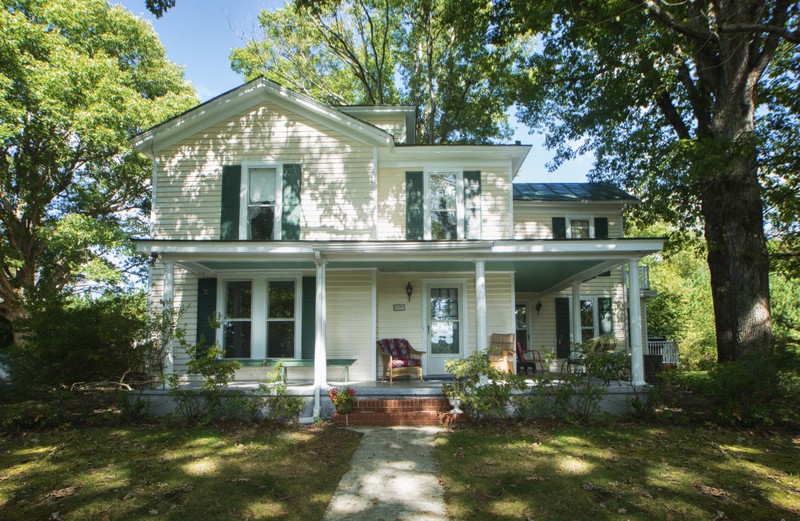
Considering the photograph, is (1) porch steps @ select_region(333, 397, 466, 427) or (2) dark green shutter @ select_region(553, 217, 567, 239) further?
(2) dark green shutter @ select_region(553, 217, 567, 239)

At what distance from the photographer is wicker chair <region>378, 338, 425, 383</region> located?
394 inches

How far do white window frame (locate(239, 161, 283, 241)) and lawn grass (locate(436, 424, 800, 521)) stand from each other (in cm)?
587

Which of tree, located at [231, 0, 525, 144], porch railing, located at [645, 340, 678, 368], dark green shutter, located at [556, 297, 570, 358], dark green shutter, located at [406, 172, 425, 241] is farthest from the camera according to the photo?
tree, located at [231, 0, 525, 144]

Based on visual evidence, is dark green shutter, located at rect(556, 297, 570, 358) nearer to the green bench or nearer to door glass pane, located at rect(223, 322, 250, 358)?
the green bench

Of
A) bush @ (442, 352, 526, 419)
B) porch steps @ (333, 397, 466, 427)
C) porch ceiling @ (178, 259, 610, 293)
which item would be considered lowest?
porch steps @ (333, 397, 466, 427)

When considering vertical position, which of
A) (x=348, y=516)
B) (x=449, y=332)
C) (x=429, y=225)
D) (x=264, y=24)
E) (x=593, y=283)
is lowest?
(x=348, y=516)

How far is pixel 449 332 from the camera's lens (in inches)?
441

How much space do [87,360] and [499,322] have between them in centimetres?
815

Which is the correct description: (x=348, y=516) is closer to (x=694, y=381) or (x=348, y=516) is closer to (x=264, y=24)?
(x=694, y=381)

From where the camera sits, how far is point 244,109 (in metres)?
10.8

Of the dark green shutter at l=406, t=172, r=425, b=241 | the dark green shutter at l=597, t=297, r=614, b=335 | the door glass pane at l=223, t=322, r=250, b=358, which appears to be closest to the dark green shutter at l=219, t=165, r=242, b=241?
the door glass pane at l=223, t=322, r=250, b=358

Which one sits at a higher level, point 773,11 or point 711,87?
point 773,11

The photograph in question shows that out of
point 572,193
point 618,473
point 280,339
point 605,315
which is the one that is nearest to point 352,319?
point 280,339

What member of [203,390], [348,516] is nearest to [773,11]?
[348,516]
